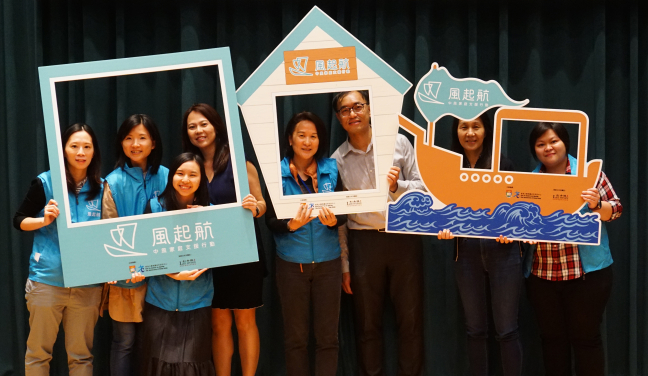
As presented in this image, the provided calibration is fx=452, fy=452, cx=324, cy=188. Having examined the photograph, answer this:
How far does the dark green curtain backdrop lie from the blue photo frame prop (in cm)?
61

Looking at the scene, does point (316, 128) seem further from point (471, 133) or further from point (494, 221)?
point (494, 221)

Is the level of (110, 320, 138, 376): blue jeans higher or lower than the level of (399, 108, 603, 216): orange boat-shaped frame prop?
lower

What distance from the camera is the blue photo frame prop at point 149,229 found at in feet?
6.29

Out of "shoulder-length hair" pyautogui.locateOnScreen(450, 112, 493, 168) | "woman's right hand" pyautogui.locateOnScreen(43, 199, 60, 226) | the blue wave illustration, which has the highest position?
"shoulder-length hair" pyautogui.locateOnScreen(450, 112, 493, 168)

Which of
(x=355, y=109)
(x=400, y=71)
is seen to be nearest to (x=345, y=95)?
(x=355, y=109)

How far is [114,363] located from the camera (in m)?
→ 2.09

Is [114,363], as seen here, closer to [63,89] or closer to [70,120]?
[70,120]

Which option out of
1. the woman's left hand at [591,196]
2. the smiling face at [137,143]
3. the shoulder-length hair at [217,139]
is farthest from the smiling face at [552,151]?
the smiling face at [137,143]

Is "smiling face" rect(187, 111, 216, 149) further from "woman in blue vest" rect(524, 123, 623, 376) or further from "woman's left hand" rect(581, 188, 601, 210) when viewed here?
"woman's left hand" rect(581, 188, 601, 210)

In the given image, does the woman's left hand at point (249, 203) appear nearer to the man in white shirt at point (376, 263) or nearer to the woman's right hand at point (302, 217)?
the woman's right hand at point (302, 217)

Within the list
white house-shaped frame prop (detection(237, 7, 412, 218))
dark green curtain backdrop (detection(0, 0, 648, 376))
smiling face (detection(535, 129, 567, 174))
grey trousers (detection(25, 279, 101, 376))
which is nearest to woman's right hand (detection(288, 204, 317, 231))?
white house-shaped frame prop (detection(237, 7, 412, 218))

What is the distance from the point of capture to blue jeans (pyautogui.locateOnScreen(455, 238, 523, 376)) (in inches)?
85.5

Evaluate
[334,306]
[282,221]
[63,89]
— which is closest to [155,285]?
[282,221]

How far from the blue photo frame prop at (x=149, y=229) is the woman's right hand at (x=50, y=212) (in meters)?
0.03
